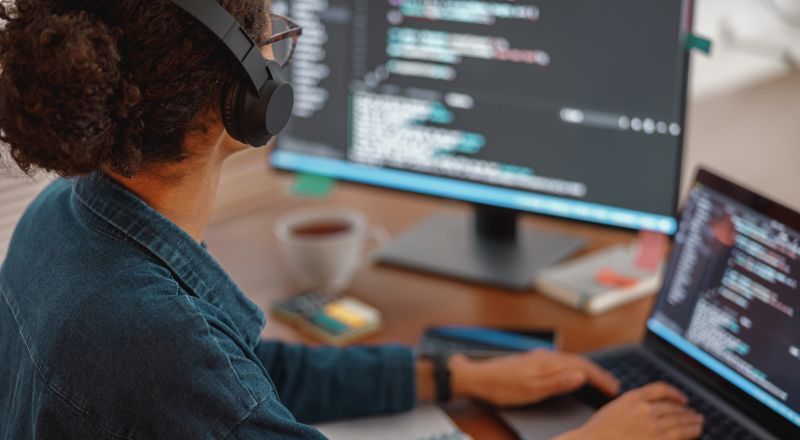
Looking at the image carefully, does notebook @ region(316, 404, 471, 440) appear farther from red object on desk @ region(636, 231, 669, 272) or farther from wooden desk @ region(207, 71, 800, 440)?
red object on desk @ region(636, 231, 669, 272)

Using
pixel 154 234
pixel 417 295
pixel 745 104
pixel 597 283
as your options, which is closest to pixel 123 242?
pixel 154 234

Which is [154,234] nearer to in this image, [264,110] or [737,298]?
[264,110]

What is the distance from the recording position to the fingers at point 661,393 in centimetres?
103

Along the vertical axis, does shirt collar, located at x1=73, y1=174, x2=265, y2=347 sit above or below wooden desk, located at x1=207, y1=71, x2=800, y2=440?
above

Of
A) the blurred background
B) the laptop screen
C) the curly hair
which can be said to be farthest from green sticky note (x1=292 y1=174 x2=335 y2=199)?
the curly hair

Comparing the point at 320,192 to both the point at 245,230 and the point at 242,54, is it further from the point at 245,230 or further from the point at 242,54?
the point at 242,54

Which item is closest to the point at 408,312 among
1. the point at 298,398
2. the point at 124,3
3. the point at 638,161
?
the point at 298,398

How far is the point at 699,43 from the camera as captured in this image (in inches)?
45.4

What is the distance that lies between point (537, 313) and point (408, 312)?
18cm

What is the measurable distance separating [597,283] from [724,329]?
30cm

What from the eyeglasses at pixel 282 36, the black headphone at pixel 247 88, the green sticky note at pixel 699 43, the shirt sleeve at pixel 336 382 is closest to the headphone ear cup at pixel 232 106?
the black headphone at pixel 247 88

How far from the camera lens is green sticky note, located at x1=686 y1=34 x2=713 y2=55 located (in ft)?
3.77

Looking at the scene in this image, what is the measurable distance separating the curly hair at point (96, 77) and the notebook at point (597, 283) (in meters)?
0.70

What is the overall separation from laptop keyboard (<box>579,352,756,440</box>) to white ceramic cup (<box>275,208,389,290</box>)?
0.40 metres
